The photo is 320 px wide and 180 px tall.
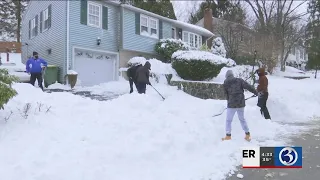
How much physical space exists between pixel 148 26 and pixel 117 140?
1702cm

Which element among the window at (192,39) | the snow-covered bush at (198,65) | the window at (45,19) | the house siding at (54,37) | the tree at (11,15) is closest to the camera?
the snow-covered bush at (198,65)

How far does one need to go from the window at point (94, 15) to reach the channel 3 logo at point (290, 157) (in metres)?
14.6

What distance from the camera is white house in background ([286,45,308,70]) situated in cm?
4560

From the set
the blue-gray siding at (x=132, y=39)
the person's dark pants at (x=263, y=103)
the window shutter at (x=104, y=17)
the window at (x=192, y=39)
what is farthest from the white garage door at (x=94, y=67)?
the person's dark pants at (x=263, y=103)

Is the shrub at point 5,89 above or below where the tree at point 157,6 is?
below

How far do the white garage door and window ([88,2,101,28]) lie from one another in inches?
67.7

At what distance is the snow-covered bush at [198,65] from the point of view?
16500 millimetres

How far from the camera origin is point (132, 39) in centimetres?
2080

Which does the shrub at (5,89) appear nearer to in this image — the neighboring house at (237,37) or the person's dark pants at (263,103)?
the person's dark pants at (263,103)

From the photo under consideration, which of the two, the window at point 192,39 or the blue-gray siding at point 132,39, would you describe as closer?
the blue-gray siding at point 132,39

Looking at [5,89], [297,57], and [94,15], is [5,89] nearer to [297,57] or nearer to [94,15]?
[94,15]

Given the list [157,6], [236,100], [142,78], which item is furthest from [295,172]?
[157,6]

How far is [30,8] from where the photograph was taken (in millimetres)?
23281

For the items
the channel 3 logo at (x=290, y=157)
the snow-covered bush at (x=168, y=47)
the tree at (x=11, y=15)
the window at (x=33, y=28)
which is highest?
the tree at (x=11, y=15)
